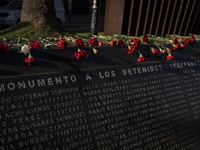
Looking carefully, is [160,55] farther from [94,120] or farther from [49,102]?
[49,102]

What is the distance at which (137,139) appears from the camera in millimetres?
2840

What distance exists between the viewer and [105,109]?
2.68m

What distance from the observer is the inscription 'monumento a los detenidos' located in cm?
221

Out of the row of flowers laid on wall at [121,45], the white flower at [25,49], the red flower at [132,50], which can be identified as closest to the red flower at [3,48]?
the row of flowers laid on wall at [121,45]

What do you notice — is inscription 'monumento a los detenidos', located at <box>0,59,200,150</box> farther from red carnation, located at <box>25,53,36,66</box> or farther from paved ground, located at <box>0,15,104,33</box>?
paved ground, located at <box>0,15,104,33</box>

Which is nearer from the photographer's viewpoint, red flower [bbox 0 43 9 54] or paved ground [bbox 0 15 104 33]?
red flower [bbox 0 43 9 54]

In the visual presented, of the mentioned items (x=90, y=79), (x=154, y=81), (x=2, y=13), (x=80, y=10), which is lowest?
(x=80, y=10)

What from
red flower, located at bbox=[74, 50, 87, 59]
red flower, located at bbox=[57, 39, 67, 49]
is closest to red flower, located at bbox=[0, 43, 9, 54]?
red flower, located at bbox=[57, 39, 67, 49]

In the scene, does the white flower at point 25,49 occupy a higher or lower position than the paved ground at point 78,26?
higher

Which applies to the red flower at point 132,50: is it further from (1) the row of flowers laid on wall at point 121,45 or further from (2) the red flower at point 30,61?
(2) the red flower at point 30,61

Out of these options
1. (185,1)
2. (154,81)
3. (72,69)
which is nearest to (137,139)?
(154,81)

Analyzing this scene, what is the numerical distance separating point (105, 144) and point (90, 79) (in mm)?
909

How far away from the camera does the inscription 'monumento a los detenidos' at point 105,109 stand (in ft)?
7.27

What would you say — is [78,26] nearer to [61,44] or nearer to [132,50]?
[132,50]
